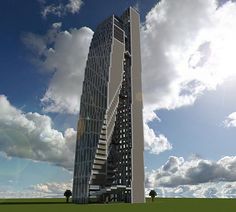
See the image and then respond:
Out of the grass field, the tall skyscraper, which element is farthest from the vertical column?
the grass field

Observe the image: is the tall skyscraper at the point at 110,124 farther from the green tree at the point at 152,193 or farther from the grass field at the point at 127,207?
the grass field at the point at 127,207

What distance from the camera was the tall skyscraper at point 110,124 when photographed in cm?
10188

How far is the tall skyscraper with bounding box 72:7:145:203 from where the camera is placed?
101875mm

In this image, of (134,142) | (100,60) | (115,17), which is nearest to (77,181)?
(134,142)

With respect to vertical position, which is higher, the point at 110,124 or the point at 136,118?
the point at 136,118

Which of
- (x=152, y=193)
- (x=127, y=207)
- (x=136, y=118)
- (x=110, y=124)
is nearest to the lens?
(x=127, y=207)

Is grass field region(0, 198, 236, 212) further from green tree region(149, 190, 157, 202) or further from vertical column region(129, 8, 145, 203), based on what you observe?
green tree region(149, 190, 157, 202)

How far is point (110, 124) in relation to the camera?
346ft

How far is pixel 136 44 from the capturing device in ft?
421

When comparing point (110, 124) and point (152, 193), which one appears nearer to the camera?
point (110, 124)

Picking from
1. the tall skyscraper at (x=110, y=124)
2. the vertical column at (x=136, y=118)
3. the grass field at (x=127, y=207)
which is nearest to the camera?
the grass field at (x=127, y=207)

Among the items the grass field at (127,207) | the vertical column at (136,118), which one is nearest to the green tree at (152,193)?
the vertical column at (136,118)

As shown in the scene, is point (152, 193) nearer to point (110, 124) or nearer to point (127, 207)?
point (110, 124)

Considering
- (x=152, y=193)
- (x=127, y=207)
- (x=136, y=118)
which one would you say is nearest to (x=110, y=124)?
(x=136, y=118)
